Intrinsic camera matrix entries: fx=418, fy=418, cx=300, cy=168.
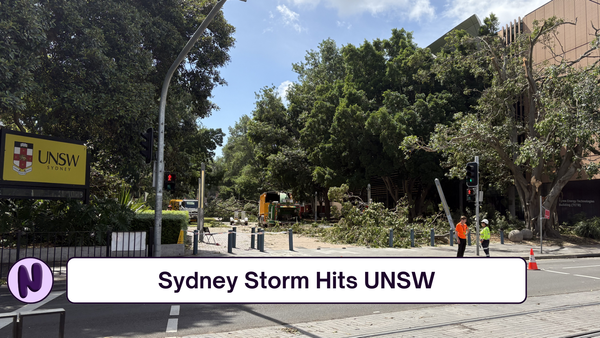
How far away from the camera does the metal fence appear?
12891 millimetres

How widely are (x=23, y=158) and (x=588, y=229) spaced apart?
1120 inches

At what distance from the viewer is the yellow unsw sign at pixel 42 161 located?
12.2m

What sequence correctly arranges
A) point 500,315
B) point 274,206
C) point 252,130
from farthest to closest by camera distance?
point 252,130 → point 274,206 → point 500,315

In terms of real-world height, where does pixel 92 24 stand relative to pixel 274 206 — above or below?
above

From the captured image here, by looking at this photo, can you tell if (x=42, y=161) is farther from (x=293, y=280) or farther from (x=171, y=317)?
(x=293, y=280)

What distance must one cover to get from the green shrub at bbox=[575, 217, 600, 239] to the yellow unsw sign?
26.5m

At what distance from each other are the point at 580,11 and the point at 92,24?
29184mm

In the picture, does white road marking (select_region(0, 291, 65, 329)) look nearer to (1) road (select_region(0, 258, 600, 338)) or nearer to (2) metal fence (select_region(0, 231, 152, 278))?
(1) road (select_region(0, 258, 600, 338))

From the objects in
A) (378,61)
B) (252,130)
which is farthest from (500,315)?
(252,130)

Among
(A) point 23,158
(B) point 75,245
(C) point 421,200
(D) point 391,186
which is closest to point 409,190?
(C) point 421,200

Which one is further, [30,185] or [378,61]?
[378,61]

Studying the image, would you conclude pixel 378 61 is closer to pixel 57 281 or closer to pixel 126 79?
pixel 126 79

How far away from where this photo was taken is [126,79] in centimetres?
1364

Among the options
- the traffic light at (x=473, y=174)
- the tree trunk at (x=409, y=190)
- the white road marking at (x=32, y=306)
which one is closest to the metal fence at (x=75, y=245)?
the white road marking at (x=32, y=306)
